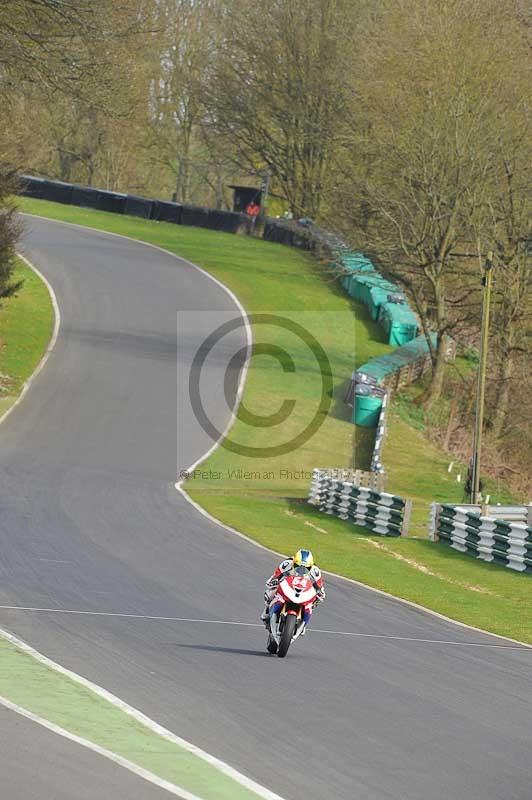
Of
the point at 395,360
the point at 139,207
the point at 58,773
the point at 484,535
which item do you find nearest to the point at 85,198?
the point at 139,207

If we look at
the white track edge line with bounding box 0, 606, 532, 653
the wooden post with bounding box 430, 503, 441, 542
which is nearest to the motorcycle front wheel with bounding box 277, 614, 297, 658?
the white track edge line with bounding box 0, 606, 532, 653

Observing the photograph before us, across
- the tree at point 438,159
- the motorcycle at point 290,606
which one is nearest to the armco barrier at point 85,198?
the tree at point 438,159

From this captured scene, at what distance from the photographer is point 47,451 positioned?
30109mm

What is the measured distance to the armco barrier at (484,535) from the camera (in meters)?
22.0

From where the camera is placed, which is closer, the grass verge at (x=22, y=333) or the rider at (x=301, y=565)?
the rider at (x=301, y=565)

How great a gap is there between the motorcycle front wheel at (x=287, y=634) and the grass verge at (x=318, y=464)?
4938mm

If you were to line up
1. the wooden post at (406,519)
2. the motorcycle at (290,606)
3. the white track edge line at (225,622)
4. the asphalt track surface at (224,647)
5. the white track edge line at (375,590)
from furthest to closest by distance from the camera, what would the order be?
the wooden post at (406,519)
the white track edge line at (375,590)
the white track edge line at (225,622)
the motorcycle at (290,606)
the asphalt track surface at (224,647)

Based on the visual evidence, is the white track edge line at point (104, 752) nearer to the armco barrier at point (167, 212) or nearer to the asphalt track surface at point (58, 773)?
the asphalt track surface at point (58, 773)

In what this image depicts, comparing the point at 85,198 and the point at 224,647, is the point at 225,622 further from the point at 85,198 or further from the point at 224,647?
the point at 85,198

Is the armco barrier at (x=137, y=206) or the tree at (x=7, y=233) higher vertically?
the armco barrier at (x=137, y=206)

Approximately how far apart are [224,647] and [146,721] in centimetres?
384

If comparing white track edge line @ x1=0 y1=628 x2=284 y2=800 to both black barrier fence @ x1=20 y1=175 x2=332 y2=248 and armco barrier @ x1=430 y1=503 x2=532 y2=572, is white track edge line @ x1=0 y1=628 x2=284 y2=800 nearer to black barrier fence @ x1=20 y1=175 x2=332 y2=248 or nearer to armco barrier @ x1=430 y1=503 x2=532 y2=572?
armco barrier @ x1=430 y1=503 x2=532 y2=572

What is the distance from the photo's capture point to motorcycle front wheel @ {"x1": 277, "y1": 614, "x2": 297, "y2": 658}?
40.1 feet

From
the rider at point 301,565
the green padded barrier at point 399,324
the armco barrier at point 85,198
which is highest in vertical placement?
the armco barrier at point 85,198
